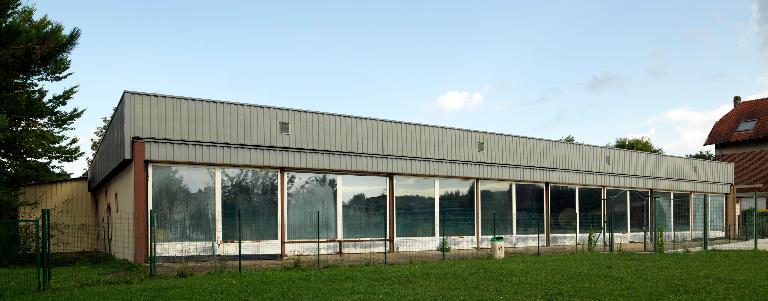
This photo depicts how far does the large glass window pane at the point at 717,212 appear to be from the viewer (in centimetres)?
3924

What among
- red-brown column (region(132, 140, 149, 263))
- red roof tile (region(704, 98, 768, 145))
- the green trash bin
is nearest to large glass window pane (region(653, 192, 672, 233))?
the green trash bin

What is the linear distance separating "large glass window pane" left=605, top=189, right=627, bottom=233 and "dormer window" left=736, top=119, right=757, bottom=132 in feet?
86.1

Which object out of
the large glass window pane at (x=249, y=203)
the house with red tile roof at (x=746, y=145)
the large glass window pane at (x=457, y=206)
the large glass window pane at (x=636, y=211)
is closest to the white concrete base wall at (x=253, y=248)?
the large glass window pane at (x=249, y=203)

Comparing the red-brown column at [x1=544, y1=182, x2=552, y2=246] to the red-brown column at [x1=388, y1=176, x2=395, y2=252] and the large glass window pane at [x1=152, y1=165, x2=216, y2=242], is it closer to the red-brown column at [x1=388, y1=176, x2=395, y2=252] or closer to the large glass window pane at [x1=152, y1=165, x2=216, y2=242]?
the red-brown column at [x1=388, y1=176, x2=395, y2=252]

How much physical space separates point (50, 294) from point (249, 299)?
4.02 meters

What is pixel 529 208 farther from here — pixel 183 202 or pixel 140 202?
pixel 140 202

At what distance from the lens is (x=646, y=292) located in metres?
12.9

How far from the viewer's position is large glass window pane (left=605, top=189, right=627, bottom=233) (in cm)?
3353

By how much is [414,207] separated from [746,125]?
40.1m

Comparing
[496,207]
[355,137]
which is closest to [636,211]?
[496,207]

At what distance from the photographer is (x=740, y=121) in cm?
5681

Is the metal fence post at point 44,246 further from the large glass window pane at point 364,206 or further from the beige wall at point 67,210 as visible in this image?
the beige wall at point 67,210

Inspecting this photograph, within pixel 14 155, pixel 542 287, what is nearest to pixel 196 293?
pixel 542 287

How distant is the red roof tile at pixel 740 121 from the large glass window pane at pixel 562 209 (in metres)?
28.7
